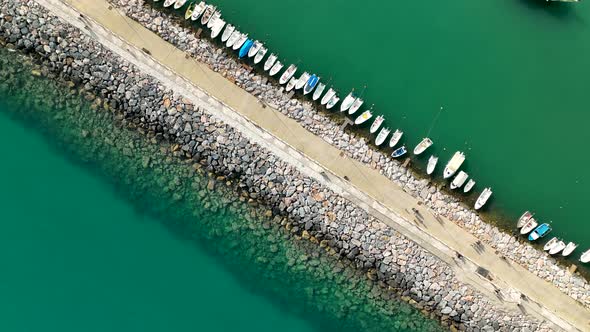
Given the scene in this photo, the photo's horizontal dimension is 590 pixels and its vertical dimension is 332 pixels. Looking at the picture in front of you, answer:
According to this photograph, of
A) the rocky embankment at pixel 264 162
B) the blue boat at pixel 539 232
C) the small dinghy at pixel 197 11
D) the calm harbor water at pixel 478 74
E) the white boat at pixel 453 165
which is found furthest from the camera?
the calm harbor water at pixel 478 74

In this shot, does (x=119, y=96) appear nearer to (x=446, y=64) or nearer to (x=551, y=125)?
(x=446, y=64)

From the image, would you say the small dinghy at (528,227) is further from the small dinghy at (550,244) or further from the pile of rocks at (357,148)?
the small dinghy at (550,244)

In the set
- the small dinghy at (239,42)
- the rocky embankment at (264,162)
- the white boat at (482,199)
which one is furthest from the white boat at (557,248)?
the small dinghy at (239,42)

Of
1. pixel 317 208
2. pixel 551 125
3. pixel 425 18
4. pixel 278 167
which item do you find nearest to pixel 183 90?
pixel 278 167

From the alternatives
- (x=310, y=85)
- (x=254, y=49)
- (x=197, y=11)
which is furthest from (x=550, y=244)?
(x=197, y=11)

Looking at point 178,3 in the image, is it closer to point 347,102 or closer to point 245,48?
point 245,48

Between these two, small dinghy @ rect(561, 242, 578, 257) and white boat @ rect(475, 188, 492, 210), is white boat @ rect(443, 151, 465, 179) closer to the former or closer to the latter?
white boat @ rect(475, 188, 492, 210)
